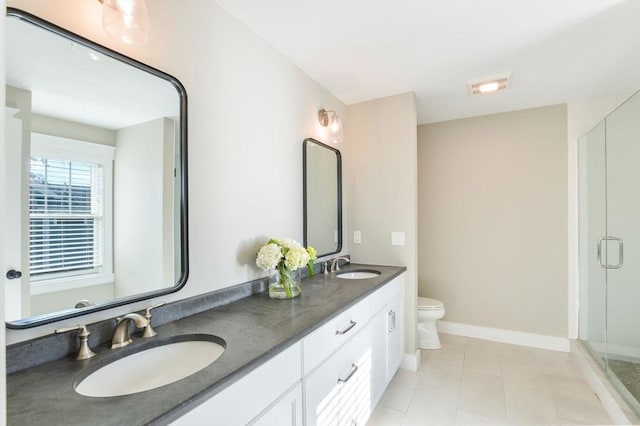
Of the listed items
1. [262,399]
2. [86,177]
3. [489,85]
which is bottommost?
[262,399]

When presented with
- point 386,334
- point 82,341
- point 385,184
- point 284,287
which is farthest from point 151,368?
point 385,184

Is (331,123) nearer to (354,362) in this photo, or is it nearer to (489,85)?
(489,85)

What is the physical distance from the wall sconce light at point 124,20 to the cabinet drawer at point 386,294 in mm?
1730

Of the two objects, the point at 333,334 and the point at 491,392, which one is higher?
the point at 333,334

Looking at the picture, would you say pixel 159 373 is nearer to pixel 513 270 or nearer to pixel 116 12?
pixel 116 12

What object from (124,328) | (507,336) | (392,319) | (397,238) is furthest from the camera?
(507,336)

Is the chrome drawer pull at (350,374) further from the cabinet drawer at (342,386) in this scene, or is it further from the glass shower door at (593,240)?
the glass shower door at (593,240)

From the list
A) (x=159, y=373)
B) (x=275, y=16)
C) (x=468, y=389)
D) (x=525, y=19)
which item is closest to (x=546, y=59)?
(x=525, y=19)

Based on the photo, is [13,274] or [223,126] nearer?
[13,274]

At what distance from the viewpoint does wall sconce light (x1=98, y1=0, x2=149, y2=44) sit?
101 centimetres

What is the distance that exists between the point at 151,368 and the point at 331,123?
1969mm

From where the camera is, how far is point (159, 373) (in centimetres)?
107

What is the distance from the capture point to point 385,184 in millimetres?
2734

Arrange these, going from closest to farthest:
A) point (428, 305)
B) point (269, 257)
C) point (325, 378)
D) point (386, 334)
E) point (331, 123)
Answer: point (325, 378), point (269, 257), point (386, 334), point (331, 123), point (428, 305)
